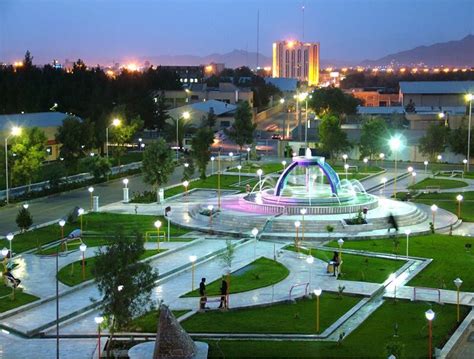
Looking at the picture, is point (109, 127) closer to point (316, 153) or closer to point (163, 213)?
point (316, 153)

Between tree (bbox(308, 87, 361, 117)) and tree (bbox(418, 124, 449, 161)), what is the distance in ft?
85.3

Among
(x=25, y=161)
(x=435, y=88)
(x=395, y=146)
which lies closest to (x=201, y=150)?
(x=25, y=161)

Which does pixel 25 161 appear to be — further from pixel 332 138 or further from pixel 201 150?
pixel 332 138

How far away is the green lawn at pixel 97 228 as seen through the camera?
29141 mm

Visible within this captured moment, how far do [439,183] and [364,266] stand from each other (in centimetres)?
2095

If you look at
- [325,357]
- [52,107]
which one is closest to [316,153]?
[52,107]

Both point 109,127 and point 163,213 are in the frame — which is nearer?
point 163,213

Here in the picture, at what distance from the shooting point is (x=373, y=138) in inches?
2104

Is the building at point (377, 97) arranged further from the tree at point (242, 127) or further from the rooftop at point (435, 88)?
the tree at point (242, 127)

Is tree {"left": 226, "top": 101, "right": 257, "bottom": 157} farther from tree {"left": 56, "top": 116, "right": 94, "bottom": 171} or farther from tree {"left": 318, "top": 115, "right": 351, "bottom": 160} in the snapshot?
tree {"left": 56, "top": 116, "right": 94, "bottom": 171}

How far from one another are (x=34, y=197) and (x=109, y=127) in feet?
53.3

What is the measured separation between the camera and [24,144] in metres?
40.0

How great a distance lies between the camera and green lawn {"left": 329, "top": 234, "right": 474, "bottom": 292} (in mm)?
23234

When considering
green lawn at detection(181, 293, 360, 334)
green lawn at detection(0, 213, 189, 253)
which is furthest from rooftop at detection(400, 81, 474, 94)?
green lawn at detection(181, 293, 360, 334)
